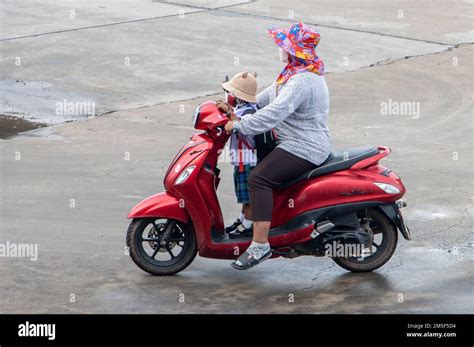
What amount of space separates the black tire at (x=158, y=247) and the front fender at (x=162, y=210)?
0.08 metres

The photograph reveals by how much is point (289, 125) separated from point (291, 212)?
2.09 ft

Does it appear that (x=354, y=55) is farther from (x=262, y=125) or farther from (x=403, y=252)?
(x=262, y=125)

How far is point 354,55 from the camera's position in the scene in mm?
15938

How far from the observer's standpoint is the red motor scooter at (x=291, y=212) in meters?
7.78

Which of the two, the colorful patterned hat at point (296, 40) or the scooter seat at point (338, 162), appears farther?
the scooter seat at point (338, 162)

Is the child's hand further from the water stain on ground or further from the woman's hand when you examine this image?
the water stain on ground

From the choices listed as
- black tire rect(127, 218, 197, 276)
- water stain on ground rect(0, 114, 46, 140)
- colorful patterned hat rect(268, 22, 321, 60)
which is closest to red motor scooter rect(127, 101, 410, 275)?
black tire rect(127, 218, 197, 276)

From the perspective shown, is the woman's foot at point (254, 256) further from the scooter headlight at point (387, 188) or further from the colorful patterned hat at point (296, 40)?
the colorful patterned hat at point (296, 40)

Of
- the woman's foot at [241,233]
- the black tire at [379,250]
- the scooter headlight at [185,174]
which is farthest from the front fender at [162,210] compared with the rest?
the black tire at [379,250]

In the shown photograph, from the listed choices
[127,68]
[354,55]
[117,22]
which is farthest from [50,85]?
[354,55]

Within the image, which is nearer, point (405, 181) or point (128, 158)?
point (405, 181)

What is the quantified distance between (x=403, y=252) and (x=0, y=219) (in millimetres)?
3450

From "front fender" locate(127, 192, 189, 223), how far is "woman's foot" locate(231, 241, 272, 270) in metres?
0.50

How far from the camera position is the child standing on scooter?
7.72 metres
